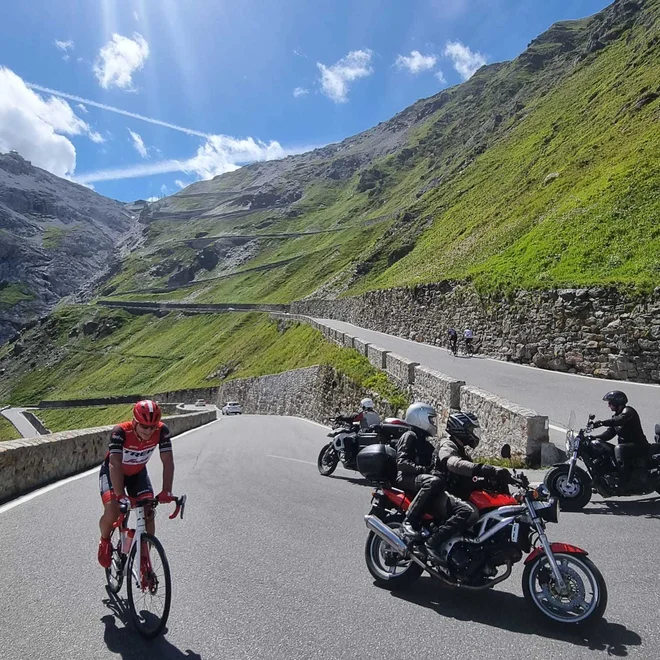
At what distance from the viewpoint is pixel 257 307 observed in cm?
9644

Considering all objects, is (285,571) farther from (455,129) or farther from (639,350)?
(455,129)

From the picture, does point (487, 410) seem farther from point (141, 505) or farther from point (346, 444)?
point (141, 505)

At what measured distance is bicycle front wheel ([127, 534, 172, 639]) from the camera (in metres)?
4.14

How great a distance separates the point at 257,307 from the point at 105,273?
407 ft

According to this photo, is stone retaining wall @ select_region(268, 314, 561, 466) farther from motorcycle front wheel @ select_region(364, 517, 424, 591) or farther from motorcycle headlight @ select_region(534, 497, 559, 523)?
motorcycle headlight @ select_region(534, 497, 559, 523)

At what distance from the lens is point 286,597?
480 cm

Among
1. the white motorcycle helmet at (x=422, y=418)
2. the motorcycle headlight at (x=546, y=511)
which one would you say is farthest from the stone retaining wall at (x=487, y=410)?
the motorcycle headlight at (x=546, y=511)

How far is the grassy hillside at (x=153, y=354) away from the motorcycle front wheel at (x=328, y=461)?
633 cm

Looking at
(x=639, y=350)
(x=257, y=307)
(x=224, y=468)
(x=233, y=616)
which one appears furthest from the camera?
(x=257, y=307)

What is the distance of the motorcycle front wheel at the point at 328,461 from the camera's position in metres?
11.7

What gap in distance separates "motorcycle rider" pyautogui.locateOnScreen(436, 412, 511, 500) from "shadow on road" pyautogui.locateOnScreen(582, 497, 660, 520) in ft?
10.9

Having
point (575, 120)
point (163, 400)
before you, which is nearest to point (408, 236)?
point (575, 120)

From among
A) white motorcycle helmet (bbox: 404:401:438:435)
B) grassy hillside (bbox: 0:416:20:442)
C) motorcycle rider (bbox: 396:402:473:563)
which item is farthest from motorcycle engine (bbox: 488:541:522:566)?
grassy hillside (bbox: 0:416:20:442)

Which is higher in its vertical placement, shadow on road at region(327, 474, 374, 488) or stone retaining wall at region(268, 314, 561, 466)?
stone retaining wall at region(268, 314, 561, 466)
